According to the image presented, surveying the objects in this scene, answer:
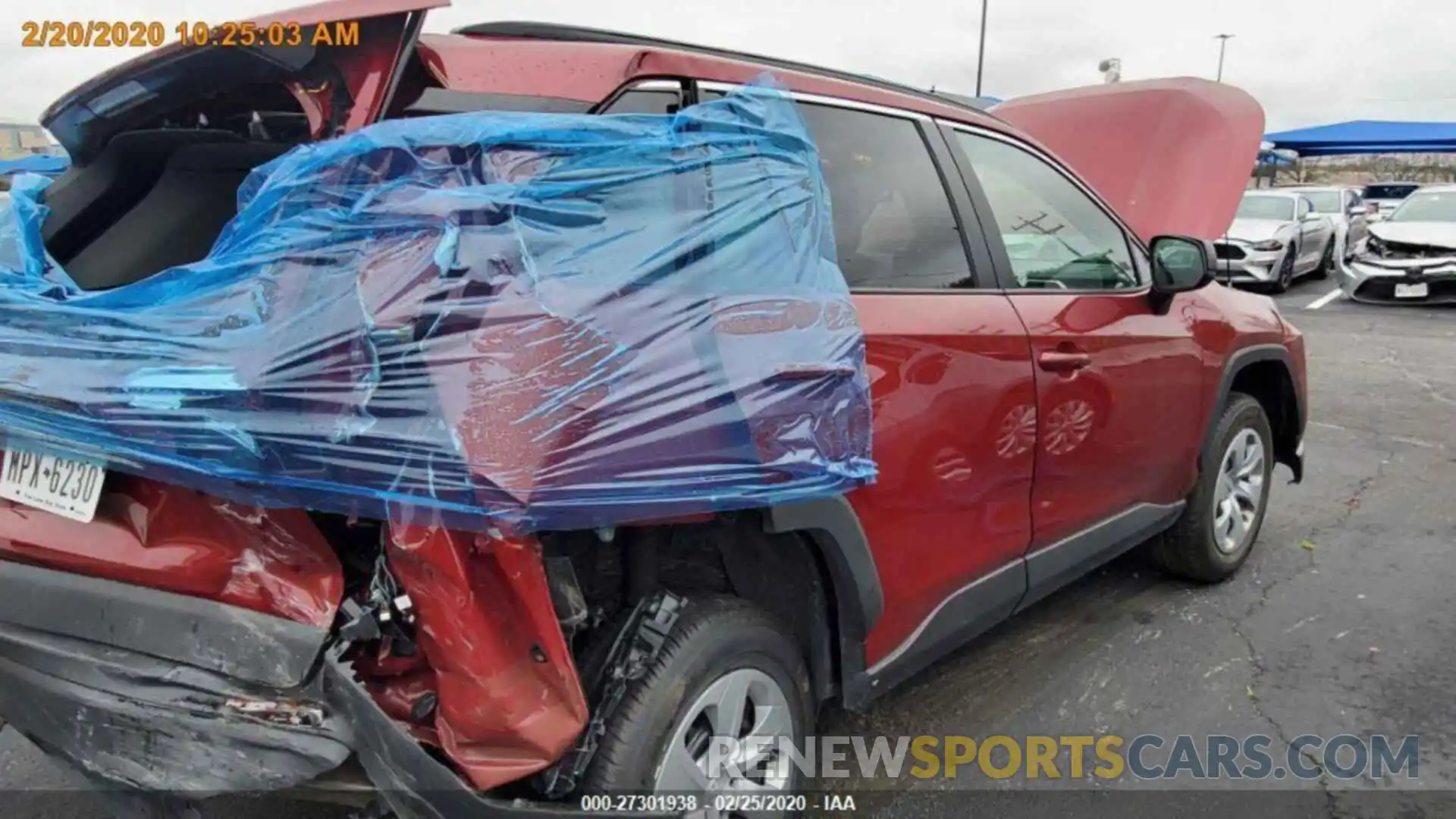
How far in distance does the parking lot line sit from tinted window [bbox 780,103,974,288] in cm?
1235

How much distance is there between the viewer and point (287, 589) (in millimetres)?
1659

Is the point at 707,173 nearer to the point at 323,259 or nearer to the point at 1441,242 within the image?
the point at 323,259

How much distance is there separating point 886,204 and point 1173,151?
2.90 metres

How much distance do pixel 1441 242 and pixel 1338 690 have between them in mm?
11722

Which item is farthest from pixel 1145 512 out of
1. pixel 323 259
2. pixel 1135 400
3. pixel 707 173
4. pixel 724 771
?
pixel 323 259

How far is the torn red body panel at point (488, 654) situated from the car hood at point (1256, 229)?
46.8 ft

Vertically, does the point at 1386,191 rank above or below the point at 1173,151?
below

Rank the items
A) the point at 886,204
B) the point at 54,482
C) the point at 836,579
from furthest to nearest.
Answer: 1. the point at 886,204
2. the point at 836,579
3. the point at 54,482

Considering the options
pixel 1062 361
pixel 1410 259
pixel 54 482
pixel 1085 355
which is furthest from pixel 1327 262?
pixel 54 482

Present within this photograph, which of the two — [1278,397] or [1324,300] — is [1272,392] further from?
[1324,300]

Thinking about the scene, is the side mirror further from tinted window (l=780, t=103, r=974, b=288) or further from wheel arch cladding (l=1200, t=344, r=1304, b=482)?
tinted window (l=780, t=103, r=974, b=288)

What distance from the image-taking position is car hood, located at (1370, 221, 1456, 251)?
12.4 metres

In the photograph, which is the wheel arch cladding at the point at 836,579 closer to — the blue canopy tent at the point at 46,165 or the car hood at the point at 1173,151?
the blue canopy tent at the point at 46,165

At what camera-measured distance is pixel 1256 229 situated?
14219mm
